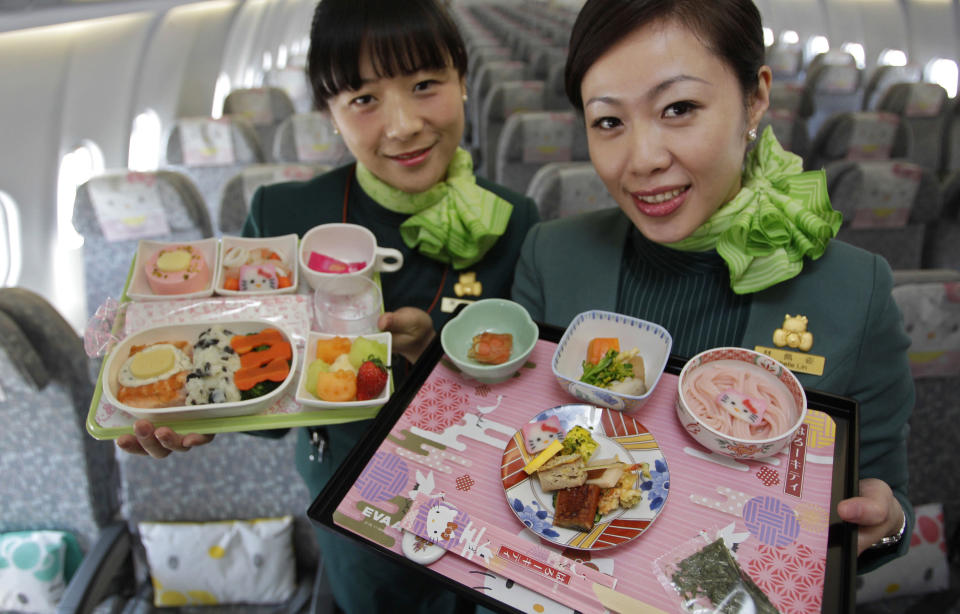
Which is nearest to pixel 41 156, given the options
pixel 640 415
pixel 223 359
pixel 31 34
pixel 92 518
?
pixel 31 34

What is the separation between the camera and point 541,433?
40.0 inches

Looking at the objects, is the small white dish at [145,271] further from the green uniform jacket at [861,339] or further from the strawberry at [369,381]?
the green uniform jacket at [861,339]

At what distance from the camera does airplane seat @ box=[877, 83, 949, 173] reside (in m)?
5.12

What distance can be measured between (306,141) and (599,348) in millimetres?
3510

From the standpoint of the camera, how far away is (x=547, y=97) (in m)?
5.79

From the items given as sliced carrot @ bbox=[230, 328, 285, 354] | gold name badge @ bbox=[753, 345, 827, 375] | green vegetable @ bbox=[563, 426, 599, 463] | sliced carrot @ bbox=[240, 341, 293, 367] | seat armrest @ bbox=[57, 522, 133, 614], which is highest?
gold name badge @ bbox=[753, 345, 827, 375]

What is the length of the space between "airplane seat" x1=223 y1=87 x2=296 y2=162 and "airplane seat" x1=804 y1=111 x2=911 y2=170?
15.5ft

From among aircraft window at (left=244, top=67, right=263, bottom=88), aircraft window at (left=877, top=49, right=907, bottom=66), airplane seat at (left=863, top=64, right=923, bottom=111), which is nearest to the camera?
airplane seat at (left=863, top=64, right=923, bottom=111)

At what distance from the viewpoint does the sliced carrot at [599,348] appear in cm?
114

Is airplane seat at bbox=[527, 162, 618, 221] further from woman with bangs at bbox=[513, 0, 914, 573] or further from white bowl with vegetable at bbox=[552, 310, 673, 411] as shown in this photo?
white bowl with vegetable at bbox=[552, 310, 673, 411]

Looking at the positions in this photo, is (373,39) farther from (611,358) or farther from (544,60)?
(544,60)

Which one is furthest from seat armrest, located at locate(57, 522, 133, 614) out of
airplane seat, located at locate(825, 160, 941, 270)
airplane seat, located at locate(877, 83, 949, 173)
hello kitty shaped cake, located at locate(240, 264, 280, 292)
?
airplane seat, located at locate(877, 83, 949, 173)

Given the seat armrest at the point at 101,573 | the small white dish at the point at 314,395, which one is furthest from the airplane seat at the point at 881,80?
the seat armrest at the point at 101,573

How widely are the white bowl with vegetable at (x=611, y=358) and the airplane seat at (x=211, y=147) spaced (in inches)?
131
